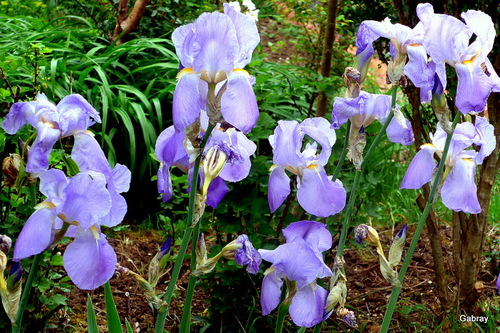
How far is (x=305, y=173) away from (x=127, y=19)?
335 centimetres

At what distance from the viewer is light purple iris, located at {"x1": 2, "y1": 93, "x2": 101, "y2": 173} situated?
1114 millimetres

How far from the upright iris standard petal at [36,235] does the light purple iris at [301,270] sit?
41 cm

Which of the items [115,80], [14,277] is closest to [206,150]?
[14,277]

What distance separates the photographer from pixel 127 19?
14.5 ft

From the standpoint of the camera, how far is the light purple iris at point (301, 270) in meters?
1.25

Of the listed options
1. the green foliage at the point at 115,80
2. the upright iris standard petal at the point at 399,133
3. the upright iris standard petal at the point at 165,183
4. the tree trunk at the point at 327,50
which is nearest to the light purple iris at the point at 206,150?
the upright iris standard petal at the point at 165,183

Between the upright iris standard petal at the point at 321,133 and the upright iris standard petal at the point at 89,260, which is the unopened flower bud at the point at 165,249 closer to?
the upright iris standard petal at the point at 89,260

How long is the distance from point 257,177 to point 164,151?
4.08 ft

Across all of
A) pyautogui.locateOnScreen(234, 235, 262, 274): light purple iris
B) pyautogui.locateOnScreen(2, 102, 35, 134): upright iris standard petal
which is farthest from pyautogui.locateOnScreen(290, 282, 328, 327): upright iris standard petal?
pyautogui.locateOnScreen(2, 102, 35, 134): upright iris standard petal

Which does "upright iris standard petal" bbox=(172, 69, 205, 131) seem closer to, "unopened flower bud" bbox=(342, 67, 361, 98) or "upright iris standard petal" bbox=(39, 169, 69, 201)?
"upright iris standard petal" bbox=(39, 169, 69, 201)

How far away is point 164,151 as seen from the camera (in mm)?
1236

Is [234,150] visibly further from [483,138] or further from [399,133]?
[483,138]

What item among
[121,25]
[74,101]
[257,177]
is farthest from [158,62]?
[74,101]

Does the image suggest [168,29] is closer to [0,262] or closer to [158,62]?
[158,62]
